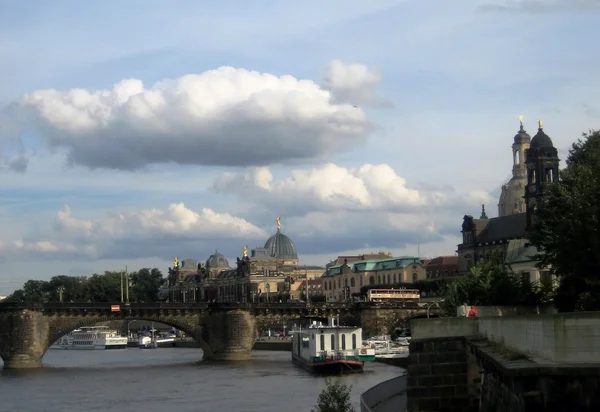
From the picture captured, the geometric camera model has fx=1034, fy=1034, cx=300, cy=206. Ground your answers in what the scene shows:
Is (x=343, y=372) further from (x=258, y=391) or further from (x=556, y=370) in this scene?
(x=556, y=370)

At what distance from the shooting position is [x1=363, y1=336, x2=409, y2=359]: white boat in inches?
3949

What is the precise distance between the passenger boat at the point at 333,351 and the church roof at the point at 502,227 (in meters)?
89.0

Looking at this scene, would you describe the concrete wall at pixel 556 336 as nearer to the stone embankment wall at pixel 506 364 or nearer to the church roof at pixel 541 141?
the stone embankment wall at pixel 506 364

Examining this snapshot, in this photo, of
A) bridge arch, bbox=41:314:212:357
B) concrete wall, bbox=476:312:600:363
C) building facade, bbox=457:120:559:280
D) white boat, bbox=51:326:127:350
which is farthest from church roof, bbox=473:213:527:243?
concrete wall, bbox=476:312:600:363

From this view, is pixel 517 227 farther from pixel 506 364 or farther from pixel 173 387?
pixel 506 364

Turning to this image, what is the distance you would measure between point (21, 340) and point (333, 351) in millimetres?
Result: 35303

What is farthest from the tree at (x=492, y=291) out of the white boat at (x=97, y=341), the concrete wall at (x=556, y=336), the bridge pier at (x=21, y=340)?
the white boat at (x=97, y=341)

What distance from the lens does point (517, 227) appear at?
179500mm

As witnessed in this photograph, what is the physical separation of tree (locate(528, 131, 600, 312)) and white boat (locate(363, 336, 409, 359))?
43847 mm

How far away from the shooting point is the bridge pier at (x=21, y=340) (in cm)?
10419

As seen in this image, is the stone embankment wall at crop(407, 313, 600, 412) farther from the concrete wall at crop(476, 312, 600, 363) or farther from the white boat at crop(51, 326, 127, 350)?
the white boat at crop(51, 326, 127, 350)

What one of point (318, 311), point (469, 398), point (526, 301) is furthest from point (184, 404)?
point (318, 311)

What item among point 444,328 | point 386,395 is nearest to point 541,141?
point 386,395

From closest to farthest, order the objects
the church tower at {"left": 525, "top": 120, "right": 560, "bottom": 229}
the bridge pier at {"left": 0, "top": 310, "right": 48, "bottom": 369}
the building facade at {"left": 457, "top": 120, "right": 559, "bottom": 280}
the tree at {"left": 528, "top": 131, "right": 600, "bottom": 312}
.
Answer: the tree at {"left": 528, "top": 131, "right": 600, "bottom": 312} → the bridge pier at {"left": 0, "top": 310, "right": 48, "bottom": 369} → the building facade at {"left": 457, "top": 120, "right": 559, "bottom": 280} → the church tower at {"left": 525, "top": 120, "right": 560, "bottom": 229}
